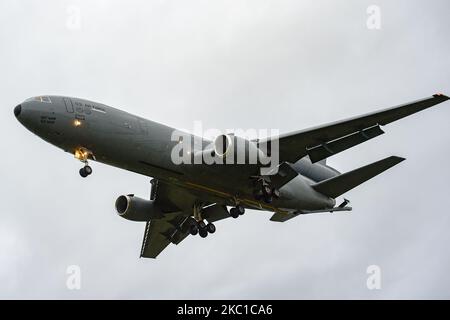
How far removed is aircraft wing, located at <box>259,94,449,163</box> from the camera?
130 feet

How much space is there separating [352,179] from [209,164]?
887 cm

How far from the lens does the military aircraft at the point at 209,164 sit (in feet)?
128

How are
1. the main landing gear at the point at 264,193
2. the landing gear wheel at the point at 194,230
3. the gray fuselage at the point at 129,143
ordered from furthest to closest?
the landing gear wheel at the point at 194,230, the main landing gear at the point at 264,193, the gray fuselage at the point at 129,143

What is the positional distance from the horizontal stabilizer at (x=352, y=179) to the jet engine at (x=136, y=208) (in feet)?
29.9

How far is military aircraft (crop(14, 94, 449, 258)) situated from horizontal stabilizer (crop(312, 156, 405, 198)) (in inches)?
2.1

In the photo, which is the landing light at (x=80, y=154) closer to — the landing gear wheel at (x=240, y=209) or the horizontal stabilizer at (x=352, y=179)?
the landing gear wheel at (x=240, y=209)

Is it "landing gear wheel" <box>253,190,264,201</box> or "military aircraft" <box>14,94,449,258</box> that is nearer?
"military aircraft" <box>14,94,449,258</box>

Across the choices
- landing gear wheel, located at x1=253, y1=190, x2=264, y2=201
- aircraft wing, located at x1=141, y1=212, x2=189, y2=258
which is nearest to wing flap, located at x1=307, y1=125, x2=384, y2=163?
landing gear wheel, located at x1=253, y1=190, x2=264, y2=201

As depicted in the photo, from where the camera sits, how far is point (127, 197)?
156 ft

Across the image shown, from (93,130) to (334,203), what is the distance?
15081 millimetres

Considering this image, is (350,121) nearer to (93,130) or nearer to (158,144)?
(158,144)

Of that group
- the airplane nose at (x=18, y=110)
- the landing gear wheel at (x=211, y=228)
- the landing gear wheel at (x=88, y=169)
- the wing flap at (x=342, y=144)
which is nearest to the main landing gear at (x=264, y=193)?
the wing flap at (x=342, y=144)

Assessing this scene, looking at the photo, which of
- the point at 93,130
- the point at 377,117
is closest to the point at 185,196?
the point at 93,130

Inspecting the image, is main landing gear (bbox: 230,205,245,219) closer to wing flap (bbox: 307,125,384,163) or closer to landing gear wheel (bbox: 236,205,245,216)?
landing gear wheel (bbox: 236,205,245,216)
